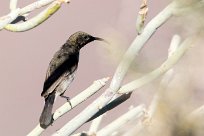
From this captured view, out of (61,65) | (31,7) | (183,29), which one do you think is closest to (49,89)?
(61,65)

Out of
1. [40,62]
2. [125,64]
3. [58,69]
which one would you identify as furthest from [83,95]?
[40,62]

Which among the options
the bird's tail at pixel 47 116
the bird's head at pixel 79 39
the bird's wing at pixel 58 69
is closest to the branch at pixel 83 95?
the bird's tail at pixel 47 116

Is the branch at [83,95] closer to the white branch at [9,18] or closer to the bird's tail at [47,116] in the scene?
the bird's tail at [47,116]

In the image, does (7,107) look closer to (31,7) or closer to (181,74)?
(31,7)

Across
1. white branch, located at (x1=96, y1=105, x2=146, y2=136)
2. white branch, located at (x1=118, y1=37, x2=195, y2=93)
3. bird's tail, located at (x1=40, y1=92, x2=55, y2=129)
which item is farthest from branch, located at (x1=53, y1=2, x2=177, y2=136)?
white branch, located at (x1=96, y1=105, x2=146, y2=136)

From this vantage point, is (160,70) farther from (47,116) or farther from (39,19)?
(47,116)
